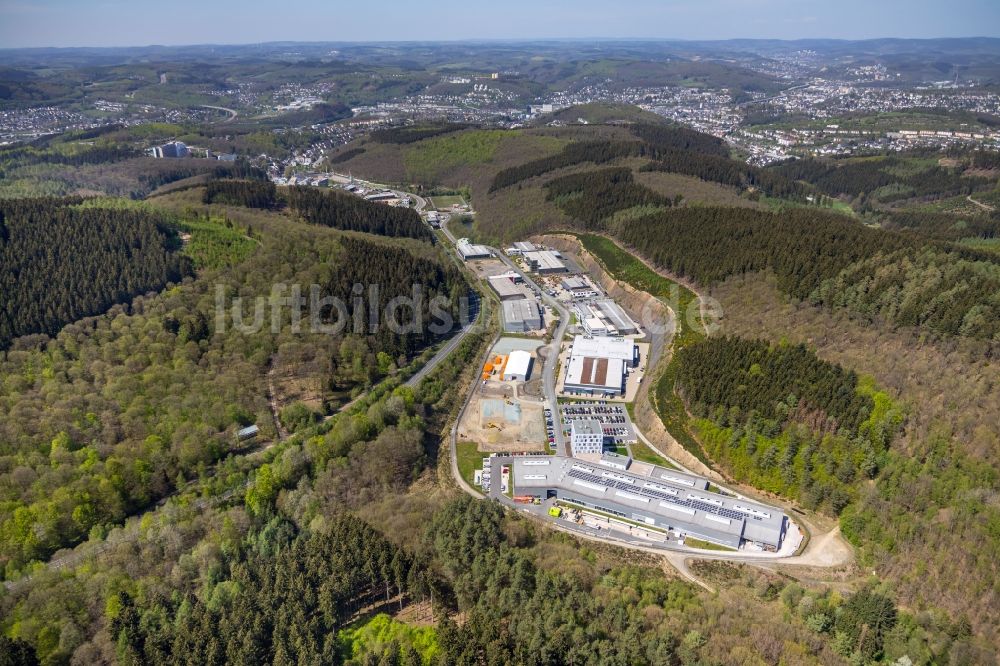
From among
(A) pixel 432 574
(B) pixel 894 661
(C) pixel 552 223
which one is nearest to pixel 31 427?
(A) pixel 432 574

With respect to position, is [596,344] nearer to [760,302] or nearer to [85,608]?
[760,302]

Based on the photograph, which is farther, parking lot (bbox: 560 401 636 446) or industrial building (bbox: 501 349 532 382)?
industrial building (bbox: 501 349 532 382)

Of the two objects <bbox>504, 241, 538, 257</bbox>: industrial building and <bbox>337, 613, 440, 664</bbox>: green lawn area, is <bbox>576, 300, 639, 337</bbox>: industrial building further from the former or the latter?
<bbox>337, 613, 440, 664</bbox>: green lawn area

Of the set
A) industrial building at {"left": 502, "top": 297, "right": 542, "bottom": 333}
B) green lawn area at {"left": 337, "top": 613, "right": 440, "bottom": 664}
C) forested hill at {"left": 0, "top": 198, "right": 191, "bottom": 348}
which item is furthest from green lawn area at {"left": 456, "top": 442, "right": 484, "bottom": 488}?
forested hill at {"left": 0, "top": 198, "right": 191, "bottom": 348}

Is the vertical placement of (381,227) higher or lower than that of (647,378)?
higher

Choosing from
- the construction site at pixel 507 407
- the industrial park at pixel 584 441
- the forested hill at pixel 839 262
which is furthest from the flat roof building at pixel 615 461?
the forested hill at pixel 839 262

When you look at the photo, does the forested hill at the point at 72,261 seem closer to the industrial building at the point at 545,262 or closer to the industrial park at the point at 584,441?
the industrial park at the point at 584,441
